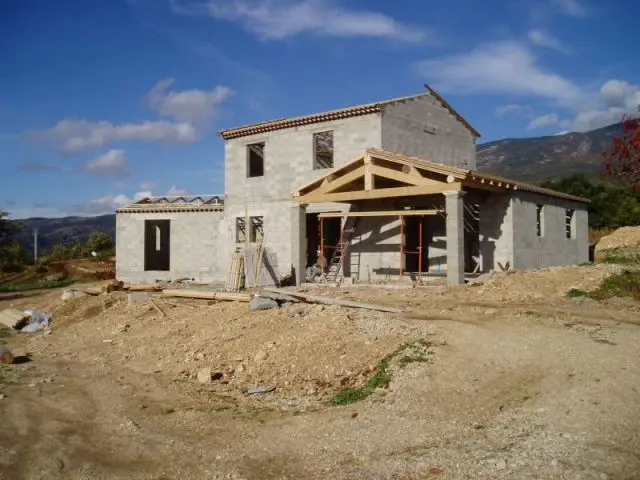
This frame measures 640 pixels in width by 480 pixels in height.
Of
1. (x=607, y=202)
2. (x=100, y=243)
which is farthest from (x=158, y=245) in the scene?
(x=607, y=202)

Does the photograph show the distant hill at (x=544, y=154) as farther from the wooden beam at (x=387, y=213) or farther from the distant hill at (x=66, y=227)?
the wooden beam at (x=387, y=213)

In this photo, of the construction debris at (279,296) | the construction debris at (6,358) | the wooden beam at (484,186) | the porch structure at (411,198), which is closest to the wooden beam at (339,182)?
the porch structure at (411,198)

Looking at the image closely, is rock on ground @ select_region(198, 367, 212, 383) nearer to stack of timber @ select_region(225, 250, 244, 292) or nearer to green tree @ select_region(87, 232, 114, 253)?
stack of timber @ select_region(225, 250, 244, 292)

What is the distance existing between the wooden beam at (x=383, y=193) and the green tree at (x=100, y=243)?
3434cm

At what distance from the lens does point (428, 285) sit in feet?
49.3

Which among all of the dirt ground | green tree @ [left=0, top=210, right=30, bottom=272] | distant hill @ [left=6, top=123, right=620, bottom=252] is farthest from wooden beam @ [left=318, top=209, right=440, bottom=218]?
distant hill @ [left=6, top=123, right=620, bottom=252]

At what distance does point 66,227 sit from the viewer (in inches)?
4424

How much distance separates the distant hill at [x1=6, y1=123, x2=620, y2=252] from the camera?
100 m

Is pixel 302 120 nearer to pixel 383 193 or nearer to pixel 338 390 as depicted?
pixel 383 193

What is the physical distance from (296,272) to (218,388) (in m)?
9.30

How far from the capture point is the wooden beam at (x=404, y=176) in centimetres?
1523

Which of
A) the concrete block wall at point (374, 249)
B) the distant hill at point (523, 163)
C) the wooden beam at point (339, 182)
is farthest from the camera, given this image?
the distant hill at point (523, 163)

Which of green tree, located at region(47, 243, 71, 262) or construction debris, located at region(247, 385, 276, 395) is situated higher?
green tree, located at region(47, 243, 71, 262)

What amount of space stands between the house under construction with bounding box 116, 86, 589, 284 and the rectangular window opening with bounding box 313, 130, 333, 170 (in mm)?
97
